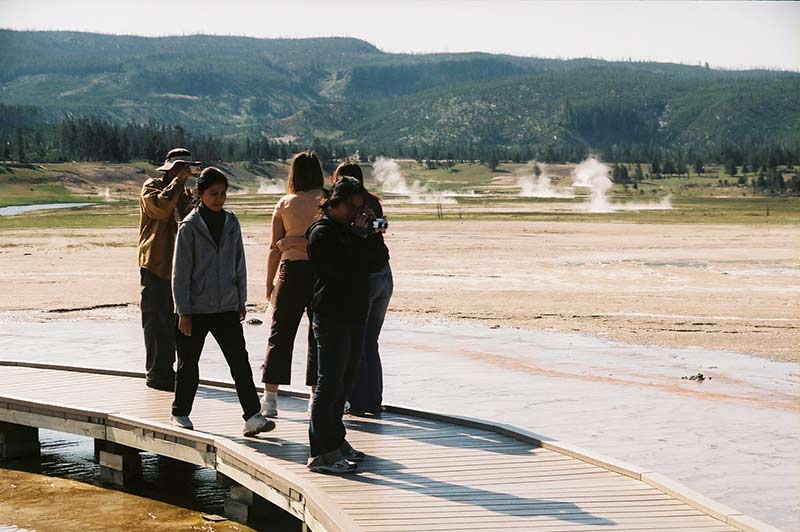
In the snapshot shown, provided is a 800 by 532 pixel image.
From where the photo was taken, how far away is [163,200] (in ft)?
33.2

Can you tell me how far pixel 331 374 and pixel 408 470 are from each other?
0.80 m

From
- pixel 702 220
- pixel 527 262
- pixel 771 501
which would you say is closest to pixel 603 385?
pixel 771 501

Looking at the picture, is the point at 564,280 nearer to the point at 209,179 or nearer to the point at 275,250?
the point at 275,250

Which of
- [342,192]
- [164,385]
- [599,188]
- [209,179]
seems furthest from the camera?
[599,188]

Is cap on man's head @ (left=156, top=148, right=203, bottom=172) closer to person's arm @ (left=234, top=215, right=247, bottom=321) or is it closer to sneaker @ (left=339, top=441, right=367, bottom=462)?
person's arm @ (left=234, top=215, right=247, bottom=321)

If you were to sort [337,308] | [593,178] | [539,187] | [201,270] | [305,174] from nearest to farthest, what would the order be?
1. [337,308]
2. [201,270]
3. [305,174]
4. [539,187]
5. [593,178]

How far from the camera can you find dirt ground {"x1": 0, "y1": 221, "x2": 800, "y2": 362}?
68.0ft

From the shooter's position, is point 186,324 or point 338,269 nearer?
point 338,269

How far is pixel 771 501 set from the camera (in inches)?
370

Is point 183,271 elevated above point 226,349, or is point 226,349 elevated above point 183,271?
point 183,271

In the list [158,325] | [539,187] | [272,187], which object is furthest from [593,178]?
[158,325]

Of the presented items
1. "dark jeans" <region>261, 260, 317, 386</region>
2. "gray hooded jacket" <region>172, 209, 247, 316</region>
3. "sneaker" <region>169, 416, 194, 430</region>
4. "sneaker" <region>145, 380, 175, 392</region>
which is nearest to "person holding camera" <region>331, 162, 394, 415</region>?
"dark jeans" <region>261, 260, 317, 386</region>

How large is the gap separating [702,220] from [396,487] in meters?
54.0

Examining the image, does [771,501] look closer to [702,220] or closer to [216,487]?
[216,487]
